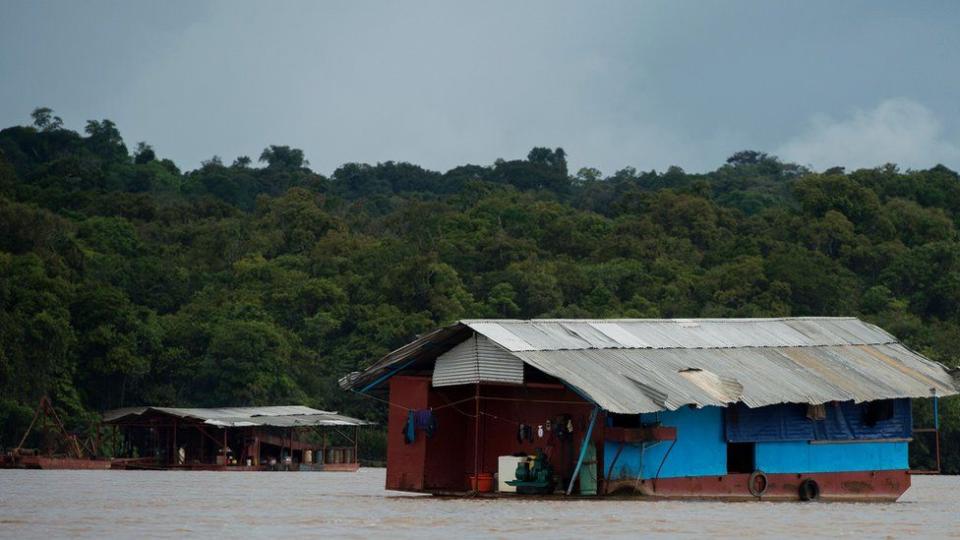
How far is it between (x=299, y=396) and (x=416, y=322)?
5.03 metres

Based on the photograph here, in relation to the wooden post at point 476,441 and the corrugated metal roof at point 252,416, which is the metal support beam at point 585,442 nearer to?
the wooden post at point 476,441

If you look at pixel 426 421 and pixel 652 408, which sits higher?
pixel 652 408

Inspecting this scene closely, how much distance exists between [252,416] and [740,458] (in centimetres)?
2278

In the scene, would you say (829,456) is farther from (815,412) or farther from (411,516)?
(411,516)

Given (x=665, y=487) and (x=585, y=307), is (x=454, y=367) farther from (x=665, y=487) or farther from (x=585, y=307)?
(x=585, y=307)

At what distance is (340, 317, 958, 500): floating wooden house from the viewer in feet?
88.5

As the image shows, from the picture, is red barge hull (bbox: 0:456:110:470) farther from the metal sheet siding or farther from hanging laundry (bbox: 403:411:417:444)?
the metal sheet siding

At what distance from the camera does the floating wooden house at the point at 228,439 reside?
159 feet

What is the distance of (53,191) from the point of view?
76312mm

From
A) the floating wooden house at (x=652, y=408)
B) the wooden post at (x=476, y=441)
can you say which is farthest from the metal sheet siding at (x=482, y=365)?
the wooden post at (x=476, y=441)

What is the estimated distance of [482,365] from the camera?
89.6 feet

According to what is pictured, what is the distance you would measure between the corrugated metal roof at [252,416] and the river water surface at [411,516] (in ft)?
47.8

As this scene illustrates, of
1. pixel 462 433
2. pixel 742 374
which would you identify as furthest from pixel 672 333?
pixel 462 433

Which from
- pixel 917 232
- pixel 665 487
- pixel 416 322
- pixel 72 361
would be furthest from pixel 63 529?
pixel 917 232
